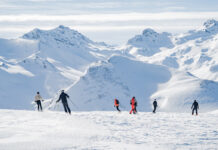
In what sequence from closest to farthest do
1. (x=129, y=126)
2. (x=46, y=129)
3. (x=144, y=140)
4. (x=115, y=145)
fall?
(x=115, y=145), (x=144, y=140), (x=46, y=129), (x=129, y=126)

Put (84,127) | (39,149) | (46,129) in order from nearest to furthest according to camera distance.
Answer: (39,149), (46,129), (84,127)

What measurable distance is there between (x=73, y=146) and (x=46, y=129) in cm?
438

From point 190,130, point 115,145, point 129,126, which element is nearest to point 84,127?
point 129,126

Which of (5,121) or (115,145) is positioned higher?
(5,121)

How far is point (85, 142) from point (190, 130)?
8.24 m

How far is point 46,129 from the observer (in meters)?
19.7

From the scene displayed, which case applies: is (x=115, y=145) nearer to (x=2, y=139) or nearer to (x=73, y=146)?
(x=73, y=146)

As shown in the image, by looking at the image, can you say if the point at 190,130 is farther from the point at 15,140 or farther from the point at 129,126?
the point at 15,140

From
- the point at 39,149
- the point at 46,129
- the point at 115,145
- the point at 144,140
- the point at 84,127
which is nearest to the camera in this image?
the point at 39,149

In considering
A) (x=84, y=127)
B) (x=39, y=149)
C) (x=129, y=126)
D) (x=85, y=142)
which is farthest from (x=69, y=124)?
(x=39, y=149)

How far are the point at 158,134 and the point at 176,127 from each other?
3.38 metres

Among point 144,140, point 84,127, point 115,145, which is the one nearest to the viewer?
point 115,145

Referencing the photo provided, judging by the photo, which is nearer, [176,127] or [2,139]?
[2,139]

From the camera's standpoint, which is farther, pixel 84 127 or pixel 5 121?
pixel 5 121
